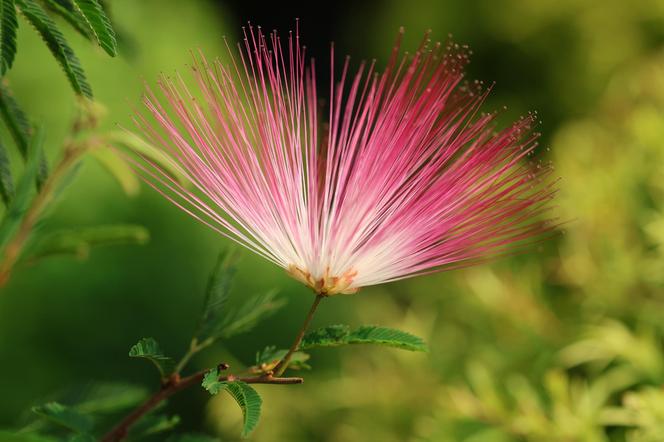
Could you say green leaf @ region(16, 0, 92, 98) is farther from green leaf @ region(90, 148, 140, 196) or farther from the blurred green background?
green leaf @ region(90, 148, 140, 196)

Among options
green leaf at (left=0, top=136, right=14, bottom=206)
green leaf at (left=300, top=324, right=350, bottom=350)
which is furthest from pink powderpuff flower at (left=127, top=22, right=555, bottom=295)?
green leaf at (left=0, top=136, right=14, bottom=206)

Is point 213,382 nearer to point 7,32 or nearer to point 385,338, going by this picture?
point 385,338

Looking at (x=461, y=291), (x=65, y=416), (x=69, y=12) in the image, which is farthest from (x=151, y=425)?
(x=461, y=291)

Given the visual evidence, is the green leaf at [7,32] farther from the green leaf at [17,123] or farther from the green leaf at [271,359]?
the green leaf at [271,359]

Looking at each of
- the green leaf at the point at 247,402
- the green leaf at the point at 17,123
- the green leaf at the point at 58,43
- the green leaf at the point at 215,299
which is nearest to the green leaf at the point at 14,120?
the green leaf at the point at 17,123

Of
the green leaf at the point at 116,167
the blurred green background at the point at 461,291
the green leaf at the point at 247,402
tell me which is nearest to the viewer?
the green leaf at the point at 247,402
